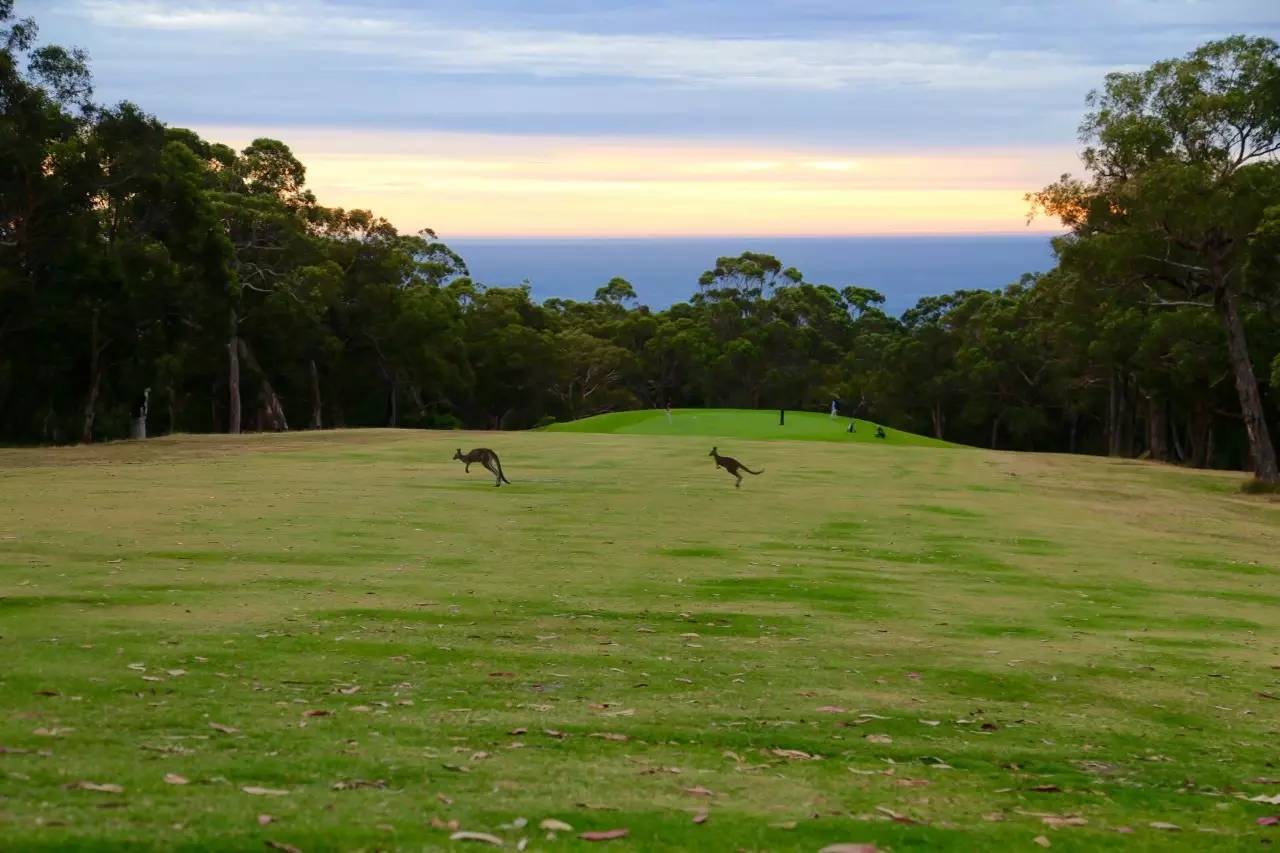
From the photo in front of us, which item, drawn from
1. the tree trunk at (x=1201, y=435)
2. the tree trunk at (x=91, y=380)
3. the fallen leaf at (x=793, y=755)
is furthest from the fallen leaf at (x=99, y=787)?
the tree trunk at (x=1201, y=435)

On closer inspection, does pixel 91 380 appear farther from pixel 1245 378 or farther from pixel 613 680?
pixel 613 680

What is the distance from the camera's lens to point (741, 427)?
223 ft

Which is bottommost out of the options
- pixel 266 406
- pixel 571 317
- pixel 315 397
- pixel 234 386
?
pixel 266 406

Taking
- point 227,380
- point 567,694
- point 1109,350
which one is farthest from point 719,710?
point 227,380

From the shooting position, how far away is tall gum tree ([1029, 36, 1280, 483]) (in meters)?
38.3

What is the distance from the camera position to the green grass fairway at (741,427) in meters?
64.1

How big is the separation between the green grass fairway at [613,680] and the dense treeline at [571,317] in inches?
766

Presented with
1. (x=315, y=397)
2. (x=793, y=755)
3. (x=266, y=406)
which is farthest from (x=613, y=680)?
(x=315, y=397)

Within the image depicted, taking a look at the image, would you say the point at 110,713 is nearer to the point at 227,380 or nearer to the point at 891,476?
the point at 891,476

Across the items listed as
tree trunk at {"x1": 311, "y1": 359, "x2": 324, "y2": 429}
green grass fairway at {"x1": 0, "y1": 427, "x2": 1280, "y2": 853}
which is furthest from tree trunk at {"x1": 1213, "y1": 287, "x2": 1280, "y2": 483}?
tree trunk at {"x1": 311, "y1": 359, "x2": 324, "y2": 429}

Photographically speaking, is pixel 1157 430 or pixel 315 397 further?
pixel 315 397

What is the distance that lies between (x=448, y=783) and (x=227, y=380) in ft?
221

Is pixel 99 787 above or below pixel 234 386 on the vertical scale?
below

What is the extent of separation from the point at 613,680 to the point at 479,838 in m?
4.33
